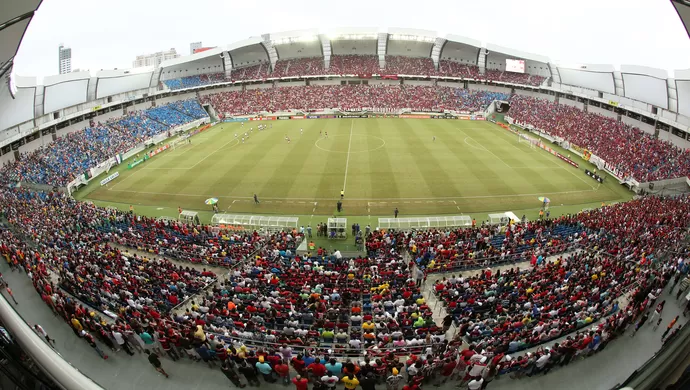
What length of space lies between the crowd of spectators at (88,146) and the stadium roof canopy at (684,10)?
149 feet

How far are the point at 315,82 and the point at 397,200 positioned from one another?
2154 inches

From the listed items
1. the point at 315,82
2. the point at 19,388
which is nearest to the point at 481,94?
the point at 315,82

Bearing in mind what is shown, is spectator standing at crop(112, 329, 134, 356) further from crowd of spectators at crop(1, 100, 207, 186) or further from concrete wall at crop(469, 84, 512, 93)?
concrete wall at crop(469, 84, 512, 93)

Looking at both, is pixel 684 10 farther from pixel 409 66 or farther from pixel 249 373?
pixel 409 66

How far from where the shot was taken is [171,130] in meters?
57.9

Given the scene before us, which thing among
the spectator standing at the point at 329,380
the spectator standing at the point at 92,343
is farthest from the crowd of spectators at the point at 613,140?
A: the spectator standing at the point at 92,343

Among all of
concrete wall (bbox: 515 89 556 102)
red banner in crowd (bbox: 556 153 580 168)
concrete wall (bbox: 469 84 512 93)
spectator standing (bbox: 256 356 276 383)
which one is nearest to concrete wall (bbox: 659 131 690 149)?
red banner in crowd (bbox: 556 153 580 168)

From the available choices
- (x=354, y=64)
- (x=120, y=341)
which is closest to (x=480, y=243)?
(x=120, y=341)

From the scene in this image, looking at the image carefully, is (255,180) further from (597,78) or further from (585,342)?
(597,78)

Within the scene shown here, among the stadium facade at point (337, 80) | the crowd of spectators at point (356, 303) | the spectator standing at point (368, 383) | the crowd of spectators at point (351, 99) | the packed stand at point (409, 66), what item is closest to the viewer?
the spectator standing at point (368, 383)

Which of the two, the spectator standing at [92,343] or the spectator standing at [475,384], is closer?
the spectator standing at [475,384]

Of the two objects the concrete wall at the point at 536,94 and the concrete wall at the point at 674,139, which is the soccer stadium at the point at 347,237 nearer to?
the concrete wall at the point at 536,94

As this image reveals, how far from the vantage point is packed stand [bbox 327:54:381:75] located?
7881 cm

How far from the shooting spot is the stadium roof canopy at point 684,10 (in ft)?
33.1
